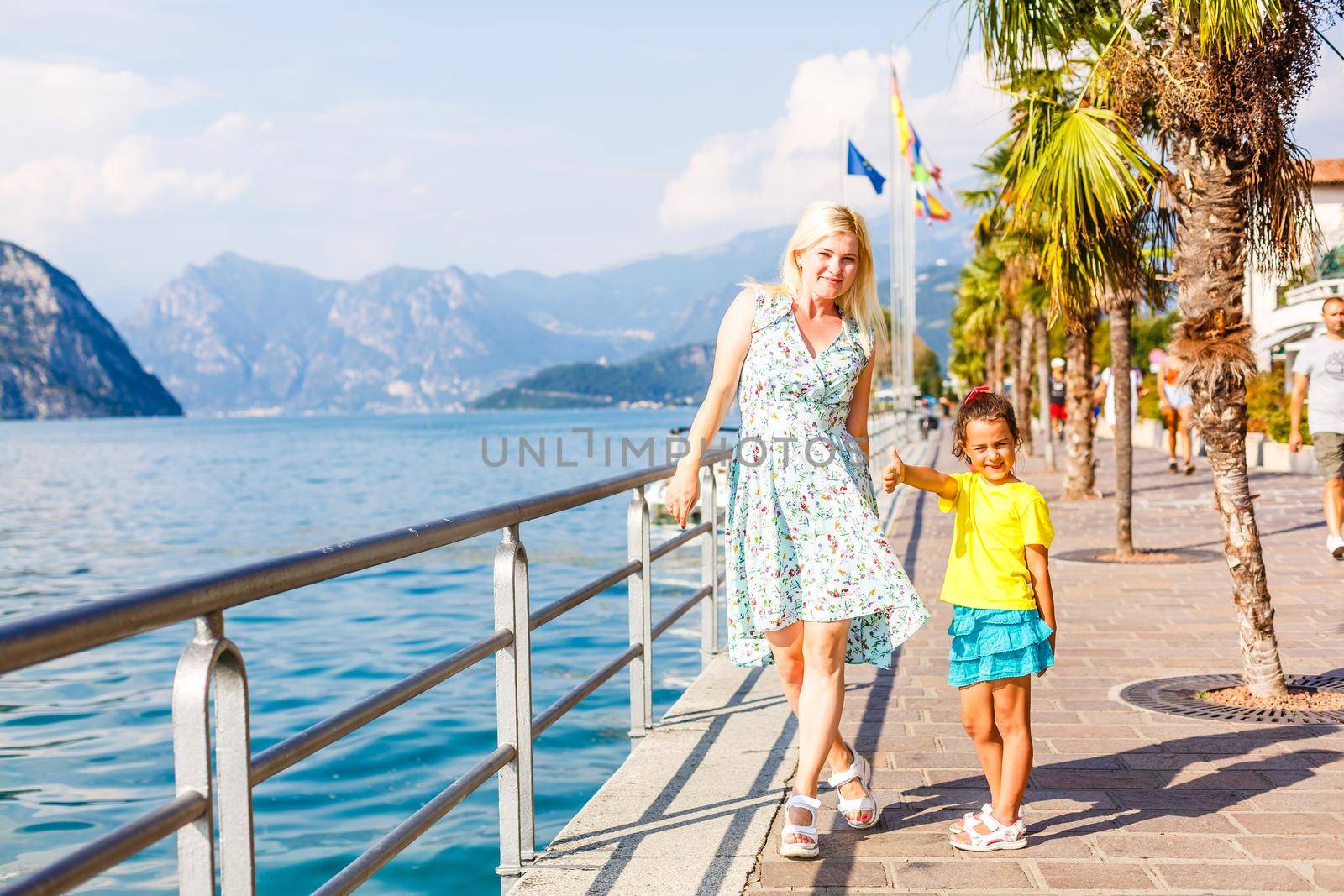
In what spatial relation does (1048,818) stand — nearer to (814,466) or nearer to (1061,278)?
(814,466)

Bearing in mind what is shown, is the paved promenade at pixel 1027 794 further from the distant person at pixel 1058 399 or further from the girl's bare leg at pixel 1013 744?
the distant person at pixel 1058 399

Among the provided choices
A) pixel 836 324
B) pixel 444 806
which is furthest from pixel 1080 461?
pixel 444 806

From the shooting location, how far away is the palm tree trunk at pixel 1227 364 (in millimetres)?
5574

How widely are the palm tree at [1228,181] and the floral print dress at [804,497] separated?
97.5 inches

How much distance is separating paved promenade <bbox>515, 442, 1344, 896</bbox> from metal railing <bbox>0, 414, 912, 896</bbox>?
0.42 meters

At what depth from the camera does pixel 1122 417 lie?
1172 cm

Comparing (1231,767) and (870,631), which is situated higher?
(870,631)

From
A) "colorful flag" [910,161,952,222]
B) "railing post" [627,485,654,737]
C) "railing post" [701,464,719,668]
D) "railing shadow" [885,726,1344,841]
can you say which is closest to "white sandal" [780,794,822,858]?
"railing shadow" [885,726,1344,841]

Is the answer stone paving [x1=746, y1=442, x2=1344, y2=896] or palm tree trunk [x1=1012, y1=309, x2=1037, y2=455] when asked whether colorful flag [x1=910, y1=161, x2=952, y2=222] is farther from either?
stone paving [x1=746, y1=442, x2=1344, y2=896]

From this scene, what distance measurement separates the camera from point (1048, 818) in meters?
4.06

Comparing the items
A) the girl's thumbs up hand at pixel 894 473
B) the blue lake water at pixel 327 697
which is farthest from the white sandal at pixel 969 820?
the blue lake water at pixel 327 697

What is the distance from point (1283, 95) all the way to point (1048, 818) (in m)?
3.42

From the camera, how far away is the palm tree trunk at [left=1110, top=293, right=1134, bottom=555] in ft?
35.4

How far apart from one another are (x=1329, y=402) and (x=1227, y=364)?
15.9 feet
